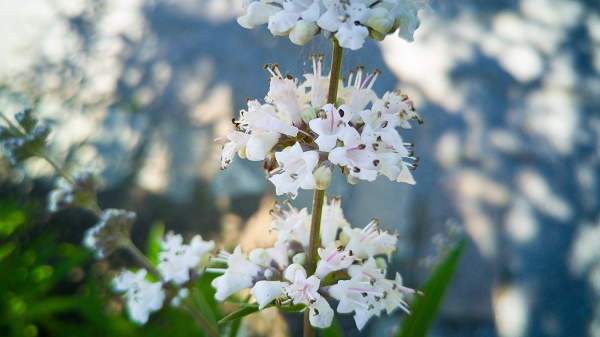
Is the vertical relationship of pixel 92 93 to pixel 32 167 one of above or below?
above

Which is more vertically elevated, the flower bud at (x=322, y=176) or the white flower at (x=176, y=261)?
the flower bud at (x=322, y=176)

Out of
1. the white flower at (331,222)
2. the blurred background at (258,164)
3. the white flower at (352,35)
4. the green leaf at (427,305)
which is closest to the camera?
the white flower at (352,35)

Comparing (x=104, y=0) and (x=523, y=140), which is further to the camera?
(x=104, y=0)

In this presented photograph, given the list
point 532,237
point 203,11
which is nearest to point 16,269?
point 203,11

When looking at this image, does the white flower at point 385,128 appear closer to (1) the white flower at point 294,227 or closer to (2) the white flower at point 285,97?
(2) the white flower at point 285,97

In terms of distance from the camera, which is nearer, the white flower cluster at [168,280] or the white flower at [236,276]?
the white flower at [236,276]

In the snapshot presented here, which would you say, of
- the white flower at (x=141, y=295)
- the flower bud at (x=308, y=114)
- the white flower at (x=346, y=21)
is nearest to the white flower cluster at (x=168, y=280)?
the white flower at (x=141, y=295)

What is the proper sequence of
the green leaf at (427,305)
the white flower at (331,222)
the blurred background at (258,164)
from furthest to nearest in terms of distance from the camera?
the blurred background at (258,164), the green leaf at (427,305), the white flower at (331,222)

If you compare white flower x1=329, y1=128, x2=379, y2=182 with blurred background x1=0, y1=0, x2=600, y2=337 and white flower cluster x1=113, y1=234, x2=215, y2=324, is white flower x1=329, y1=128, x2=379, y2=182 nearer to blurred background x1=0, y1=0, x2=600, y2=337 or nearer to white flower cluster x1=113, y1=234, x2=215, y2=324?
white flower cluster x1=113, y1=234, x2=215, y2=324

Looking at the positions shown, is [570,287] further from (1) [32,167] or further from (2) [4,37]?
(2) [4,37]
